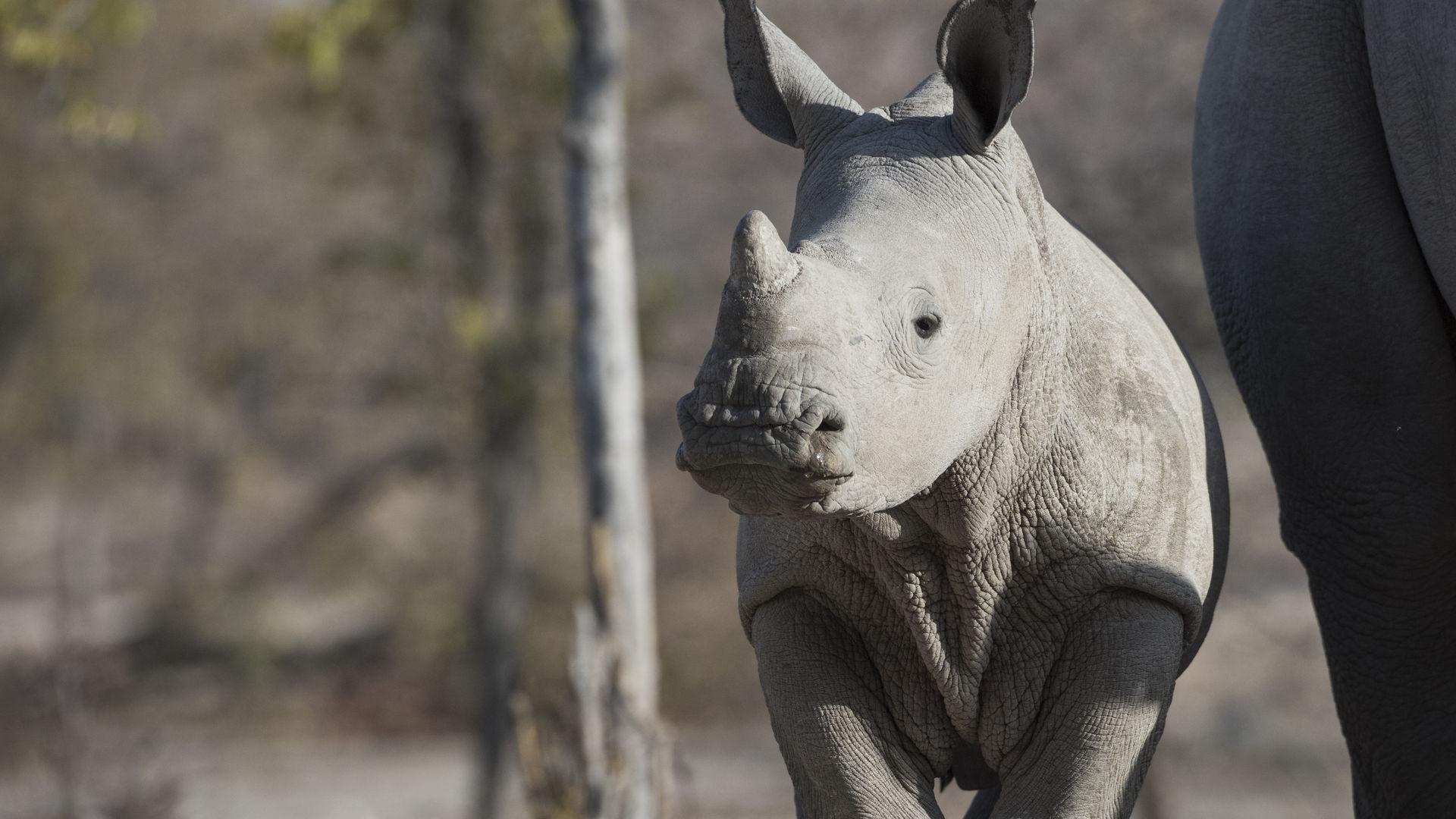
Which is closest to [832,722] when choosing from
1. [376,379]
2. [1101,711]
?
[1101,711]

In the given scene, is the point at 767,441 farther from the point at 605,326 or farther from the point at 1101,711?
the point at 605,326

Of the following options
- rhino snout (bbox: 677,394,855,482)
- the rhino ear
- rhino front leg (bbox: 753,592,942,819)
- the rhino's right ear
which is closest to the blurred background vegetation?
rhino front leg (bbox: 753,592,942,819)

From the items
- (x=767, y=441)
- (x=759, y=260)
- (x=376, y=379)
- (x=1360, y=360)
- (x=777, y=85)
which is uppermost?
(x=376, y=379)

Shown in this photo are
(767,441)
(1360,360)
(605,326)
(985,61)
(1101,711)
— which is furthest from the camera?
(605,326)

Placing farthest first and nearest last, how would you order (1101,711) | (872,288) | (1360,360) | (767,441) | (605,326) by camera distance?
(605,326) → (1360,360) → (1101,711) → (872,288) → (767,441)

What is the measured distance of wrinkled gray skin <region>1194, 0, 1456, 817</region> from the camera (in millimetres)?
3072

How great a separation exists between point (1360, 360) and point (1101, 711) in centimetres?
106

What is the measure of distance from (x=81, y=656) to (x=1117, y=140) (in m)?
7.47

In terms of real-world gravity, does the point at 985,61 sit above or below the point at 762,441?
above

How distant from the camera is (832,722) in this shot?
255cm

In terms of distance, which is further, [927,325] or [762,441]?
[927,325]

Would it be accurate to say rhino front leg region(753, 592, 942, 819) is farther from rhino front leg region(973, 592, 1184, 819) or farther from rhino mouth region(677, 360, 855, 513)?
rhino mouth region(677, 360, 855, 513)

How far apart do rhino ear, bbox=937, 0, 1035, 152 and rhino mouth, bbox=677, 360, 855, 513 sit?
2.07 ft

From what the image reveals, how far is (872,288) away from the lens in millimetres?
2078
